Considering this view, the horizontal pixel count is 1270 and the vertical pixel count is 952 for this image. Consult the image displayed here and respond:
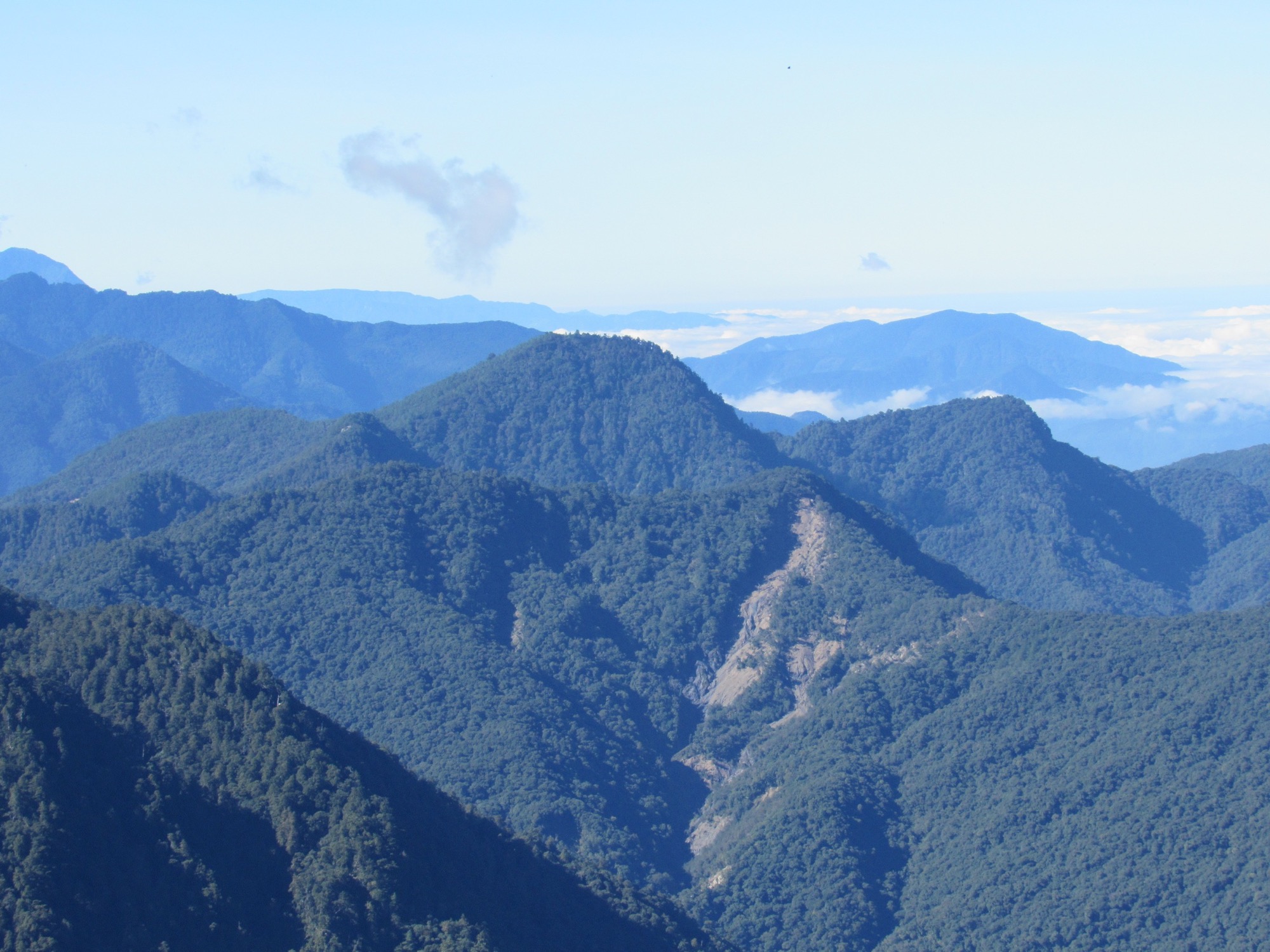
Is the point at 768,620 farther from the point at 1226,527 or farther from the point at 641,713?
the point at 1226,527

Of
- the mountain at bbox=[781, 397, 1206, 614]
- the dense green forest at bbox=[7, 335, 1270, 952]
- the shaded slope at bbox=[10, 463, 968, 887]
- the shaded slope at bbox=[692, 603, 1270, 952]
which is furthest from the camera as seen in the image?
the mountain at bbox=[781, 397, 1206, 614]

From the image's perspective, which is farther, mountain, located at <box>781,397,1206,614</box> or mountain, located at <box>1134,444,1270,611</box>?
mountain, located at <box>781,397,1206,614</box>

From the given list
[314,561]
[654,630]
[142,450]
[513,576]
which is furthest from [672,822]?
[142,450]

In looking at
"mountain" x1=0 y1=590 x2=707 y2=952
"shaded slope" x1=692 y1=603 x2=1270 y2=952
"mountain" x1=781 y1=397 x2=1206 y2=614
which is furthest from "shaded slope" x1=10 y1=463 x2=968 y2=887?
"mountain" x1=781 y1=397 x2=1206 y2=614

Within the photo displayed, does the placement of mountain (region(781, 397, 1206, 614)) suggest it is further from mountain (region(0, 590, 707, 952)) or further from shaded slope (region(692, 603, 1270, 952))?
mountain (region(0, 590, 707, 952))

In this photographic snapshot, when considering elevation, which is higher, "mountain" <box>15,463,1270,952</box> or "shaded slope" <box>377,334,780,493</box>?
"shaded slope" <box>377,334,780,493</box>

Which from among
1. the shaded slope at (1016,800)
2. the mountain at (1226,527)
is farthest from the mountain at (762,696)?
the mountain at (1226,527)
